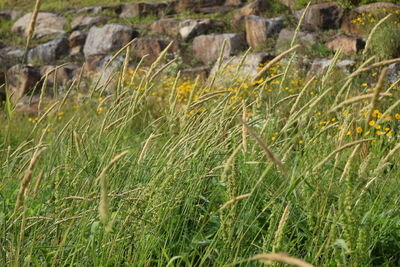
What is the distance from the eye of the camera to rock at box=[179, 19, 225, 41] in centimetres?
1001

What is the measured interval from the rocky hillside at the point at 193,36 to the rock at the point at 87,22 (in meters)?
0.02

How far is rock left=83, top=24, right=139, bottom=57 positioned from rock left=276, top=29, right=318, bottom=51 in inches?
120

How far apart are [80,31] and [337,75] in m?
6.61

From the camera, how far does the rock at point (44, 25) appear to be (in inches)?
459

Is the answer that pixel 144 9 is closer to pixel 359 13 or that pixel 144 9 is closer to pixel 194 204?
pixel 359 13

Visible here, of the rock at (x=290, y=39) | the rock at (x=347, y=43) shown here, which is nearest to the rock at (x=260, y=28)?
the rock at (x=290, y=39)

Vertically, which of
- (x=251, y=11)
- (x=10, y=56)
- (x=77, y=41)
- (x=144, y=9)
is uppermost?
(x=251, y=11)

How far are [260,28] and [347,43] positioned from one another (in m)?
1.71

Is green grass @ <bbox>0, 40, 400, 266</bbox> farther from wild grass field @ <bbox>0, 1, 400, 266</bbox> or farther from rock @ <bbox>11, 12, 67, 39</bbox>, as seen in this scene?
rock @ <bbox>11, 12, 67, 39</bbox>

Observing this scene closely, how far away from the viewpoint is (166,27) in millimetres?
10383

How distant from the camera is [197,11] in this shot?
1108cm

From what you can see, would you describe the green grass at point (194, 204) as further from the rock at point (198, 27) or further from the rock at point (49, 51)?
the rock at point (49, 51)

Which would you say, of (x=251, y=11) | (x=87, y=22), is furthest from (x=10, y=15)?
(x=251, y=11)

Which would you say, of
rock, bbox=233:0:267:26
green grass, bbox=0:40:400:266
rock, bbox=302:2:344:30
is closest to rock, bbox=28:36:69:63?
rock, bbox=233:0:267:26
